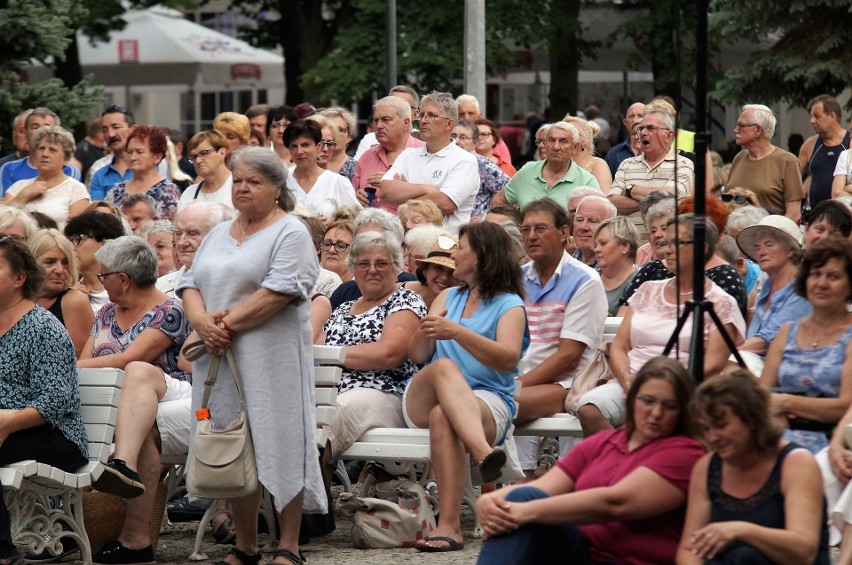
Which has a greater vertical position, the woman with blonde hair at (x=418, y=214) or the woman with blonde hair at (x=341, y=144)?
the woman with blonde hair at (x=341, y=144)

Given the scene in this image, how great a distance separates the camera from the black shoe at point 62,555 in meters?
7.74

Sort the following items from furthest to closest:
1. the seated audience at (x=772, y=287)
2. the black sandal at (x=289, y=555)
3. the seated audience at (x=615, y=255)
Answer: the seated audience at (x=615, y=255), the seated audience at (x=772, y=287), the black sandal at (x=289, y=555)

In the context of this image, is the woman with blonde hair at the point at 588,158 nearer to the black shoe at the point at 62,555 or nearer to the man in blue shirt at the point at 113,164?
the man in blue shirt at the point at 113,164

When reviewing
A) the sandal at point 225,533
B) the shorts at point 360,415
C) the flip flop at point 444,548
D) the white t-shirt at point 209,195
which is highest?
the white t-shirt at point 209,195

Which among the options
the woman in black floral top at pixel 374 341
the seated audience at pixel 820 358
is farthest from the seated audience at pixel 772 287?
the woman in black floral top at pixel 374 341

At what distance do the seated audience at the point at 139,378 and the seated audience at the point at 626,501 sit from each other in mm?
2232

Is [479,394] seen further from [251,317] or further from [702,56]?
[702,56]

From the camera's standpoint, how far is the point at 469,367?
26.4ft

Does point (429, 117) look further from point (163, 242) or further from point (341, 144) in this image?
point (163, 242)

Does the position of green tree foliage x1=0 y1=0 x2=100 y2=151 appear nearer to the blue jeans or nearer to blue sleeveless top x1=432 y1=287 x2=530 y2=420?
blue sleeveless top x1=432 y1=287 x2=530 y2=420

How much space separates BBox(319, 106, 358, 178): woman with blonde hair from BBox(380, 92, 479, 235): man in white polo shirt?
97 cm

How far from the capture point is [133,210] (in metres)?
11.3

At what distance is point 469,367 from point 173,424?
4.64 feet

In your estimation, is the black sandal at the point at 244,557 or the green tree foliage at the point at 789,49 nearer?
the black sandal at the point at 244,557
